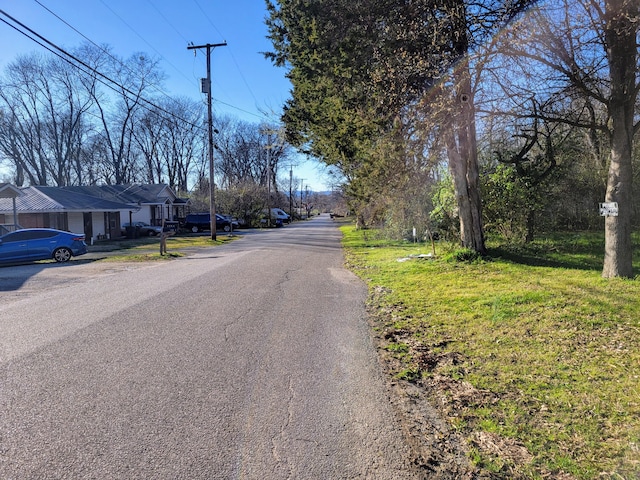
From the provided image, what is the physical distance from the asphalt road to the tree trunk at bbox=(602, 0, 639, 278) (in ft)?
16.7

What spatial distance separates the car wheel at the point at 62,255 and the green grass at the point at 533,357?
14.7 m

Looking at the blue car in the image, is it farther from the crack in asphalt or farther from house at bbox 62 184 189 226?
house at bbox 62 184 189 226

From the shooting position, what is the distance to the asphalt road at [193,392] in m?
3.04

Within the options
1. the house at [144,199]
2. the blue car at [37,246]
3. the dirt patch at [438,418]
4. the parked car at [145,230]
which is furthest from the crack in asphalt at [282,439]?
the house at [144,199]

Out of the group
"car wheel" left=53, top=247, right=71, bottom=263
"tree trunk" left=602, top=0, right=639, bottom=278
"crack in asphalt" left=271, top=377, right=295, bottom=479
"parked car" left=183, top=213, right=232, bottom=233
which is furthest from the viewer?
"parked car" left=183, top=213, right=232, bottom=233

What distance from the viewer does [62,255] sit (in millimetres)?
18453

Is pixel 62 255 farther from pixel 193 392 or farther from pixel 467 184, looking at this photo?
pixel 193 392

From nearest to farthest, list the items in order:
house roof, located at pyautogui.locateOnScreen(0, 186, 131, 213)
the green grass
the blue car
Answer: the green grass, the blue car, house roof, located at pyautogui.locateOnScreen(0, 186, 131, 213)

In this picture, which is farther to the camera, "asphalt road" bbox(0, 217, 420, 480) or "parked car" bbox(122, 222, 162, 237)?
"parked car" bbox(122, 222, 162, 237)

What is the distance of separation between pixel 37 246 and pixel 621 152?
64.8ft

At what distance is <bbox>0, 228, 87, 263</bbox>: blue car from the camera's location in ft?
56.4

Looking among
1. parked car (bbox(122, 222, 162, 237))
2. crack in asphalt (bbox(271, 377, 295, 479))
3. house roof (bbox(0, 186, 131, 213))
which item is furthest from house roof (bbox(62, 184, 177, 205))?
crack in asphalt (bbox(271, 377, 295, 479))

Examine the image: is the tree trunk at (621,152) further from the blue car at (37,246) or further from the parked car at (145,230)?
the parked car at (145,230)

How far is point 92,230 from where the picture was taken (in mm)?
31859
